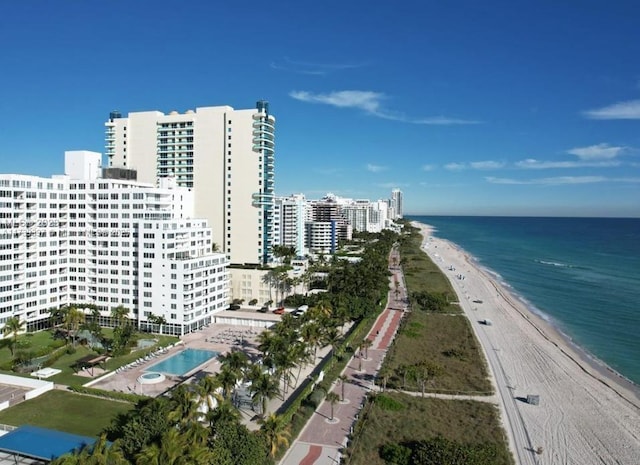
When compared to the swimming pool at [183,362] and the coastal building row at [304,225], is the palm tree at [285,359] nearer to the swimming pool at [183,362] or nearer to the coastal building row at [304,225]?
the swimming pool at [183,362]

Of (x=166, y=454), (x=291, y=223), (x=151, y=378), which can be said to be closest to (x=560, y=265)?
(x=291, y=223)

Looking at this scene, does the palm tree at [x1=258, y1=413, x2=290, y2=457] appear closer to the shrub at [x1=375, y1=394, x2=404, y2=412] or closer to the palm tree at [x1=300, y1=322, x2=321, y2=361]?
the shrub at [x1=375, y1=394, x2=404, y2=412]

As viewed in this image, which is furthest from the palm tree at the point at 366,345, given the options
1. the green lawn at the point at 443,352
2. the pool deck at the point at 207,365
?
the pool deck at the point at 207,365

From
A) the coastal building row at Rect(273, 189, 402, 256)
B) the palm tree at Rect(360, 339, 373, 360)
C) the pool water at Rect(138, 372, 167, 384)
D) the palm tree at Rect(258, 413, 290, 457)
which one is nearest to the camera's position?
the palm tree at Rect(258, 413, 290, 457)

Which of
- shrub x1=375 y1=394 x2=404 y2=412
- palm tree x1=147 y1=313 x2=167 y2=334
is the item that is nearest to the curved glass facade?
palm tree x1=147 y1=313 x2=167 y2=334

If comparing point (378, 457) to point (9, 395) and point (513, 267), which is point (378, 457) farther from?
point (513, 267)

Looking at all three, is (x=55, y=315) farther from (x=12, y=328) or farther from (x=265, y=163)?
(x=265, y=163)

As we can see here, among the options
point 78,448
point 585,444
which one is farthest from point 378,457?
point 78,448
